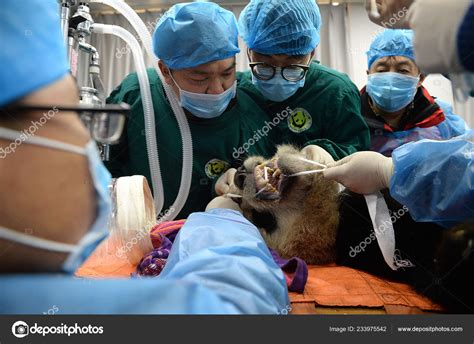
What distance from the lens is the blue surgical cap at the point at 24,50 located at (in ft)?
1.33

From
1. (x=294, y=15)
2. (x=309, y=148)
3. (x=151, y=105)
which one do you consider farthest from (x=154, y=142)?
(x=294, y=15)

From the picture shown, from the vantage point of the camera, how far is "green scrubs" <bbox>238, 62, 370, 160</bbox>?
1305mm

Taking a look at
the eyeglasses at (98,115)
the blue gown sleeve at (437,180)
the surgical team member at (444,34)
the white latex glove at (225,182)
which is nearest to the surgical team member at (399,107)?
the blue gown sleeve at (437,180)

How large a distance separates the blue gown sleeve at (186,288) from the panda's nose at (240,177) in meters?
0.38

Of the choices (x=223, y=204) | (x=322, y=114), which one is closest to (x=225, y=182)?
(x=223, y=204)

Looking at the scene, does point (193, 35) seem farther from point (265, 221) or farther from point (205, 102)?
point (265, 221)

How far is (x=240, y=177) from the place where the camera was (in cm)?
124

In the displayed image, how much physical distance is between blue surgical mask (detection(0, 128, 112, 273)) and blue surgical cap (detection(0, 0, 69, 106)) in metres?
0.05

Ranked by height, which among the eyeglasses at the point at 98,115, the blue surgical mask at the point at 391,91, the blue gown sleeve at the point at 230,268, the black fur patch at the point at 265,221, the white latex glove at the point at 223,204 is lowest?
the black fur patch at the point at 265,221

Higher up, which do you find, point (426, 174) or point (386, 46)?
point (386, 46)

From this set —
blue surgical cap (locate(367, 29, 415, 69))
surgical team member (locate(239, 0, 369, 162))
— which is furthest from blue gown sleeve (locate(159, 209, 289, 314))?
blue surgical cap (locate(367, 29, 415, 69))

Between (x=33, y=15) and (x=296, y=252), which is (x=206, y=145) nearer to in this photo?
(x=296, y=252)

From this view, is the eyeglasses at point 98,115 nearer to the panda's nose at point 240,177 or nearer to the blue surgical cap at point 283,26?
the panda's nose at point 240,177

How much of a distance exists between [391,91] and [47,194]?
1102mm
